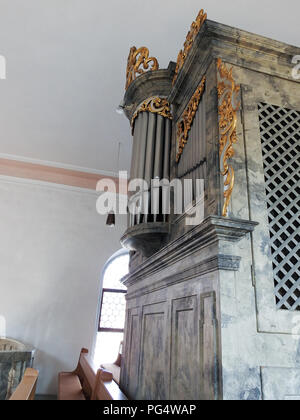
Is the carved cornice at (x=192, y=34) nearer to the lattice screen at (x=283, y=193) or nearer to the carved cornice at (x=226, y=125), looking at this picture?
the carved cornice at (x=226, y=125)

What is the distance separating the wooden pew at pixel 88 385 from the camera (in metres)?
2.38

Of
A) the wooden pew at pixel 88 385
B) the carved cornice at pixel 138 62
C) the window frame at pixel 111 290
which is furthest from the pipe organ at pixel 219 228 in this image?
A: the window frame at pixel 111 290

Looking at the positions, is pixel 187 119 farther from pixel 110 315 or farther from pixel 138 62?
pixel 110 315

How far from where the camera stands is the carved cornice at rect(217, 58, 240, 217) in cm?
167

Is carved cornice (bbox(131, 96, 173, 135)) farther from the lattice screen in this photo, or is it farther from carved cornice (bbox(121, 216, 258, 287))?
carved cornice (bbox(121, 216, 258, 287))

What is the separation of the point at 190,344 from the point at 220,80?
1.71 metres

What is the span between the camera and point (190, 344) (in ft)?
5.82

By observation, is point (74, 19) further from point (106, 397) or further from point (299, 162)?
point (106, 397)

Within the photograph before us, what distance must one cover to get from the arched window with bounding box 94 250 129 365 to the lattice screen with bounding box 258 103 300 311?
17.3ft

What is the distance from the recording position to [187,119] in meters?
2.67

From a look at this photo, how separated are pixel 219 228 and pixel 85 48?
3326 millimetres

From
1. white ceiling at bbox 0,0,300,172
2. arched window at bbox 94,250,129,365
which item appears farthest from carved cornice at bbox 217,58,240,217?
arched window at bbox 94,250,129,365

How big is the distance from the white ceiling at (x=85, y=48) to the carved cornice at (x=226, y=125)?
1710 mm

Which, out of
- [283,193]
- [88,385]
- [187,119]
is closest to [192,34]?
[187,119]
